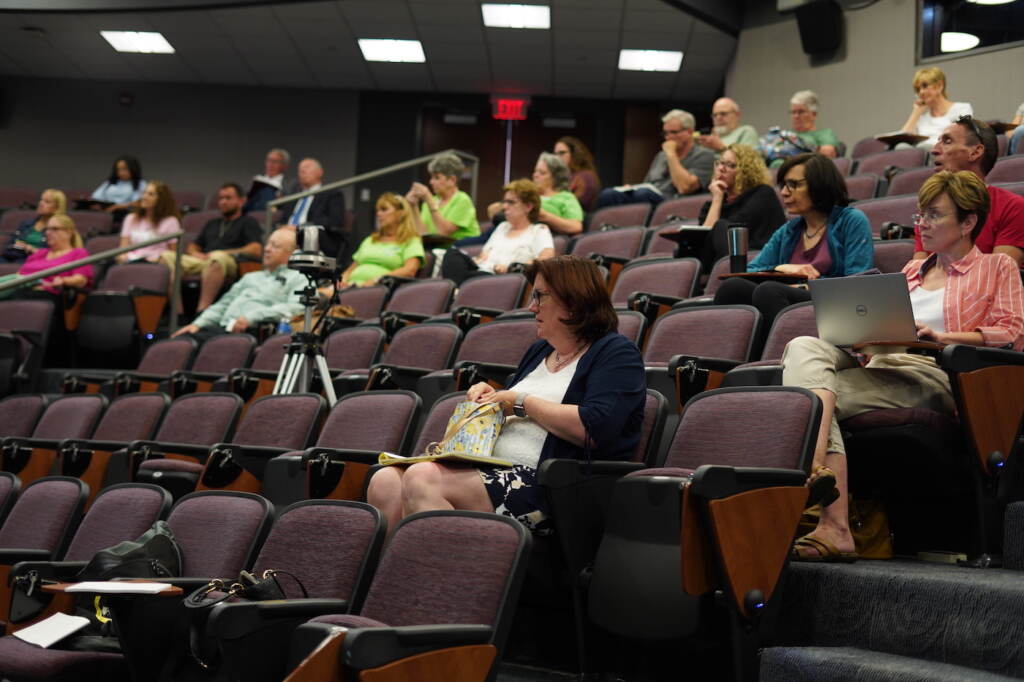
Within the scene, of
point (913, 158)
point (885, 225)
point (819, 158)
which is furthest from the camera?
point (913, 158)

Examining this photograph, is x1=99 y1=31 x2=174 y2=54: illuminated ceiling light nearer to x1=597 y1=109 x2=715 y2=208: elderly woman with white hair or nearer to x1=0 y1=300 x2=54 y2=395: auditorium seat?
x1=0 y1=300 x2=54 y2=395: auditorium seat

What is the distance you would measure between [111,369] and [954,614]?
439cm

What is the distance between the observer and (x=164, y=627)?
6.28 ft

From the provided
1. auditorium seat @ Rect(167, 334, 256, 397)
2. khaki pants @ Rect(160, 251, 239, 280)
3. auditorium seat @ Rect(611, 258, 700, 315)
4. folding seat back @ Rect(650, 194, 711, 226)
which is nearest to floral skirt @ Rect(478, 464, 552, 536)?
auditorium seat @ Rect(611, 258, 700, 315)

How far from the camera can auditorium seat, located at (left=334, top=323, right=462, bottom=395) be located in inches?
125

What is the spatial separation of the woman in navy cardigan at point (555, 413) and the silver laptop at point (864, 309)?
15.1 inches

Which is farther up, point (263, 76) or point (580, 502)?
point (263, 76)

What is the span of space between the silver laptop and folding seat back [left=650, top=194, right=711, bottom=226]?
2.65 metres

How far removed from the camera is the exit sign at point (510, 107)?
28.7ft

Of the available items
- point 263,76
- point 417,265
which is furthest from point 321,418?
point 263,76

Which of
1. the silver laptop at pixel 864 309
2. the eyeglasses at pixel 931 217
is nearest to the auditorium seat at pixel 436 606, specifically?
the silver laptop at pixel 864 309

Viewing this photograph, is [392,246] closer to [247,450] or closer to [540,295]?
[247,450]

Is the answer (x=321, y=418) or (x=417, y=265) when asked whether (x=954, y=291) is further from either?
(x=417, y=265)

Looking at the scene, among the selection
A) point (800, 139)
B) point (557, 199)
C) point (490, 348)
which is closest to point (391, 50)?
point (557, 199)
